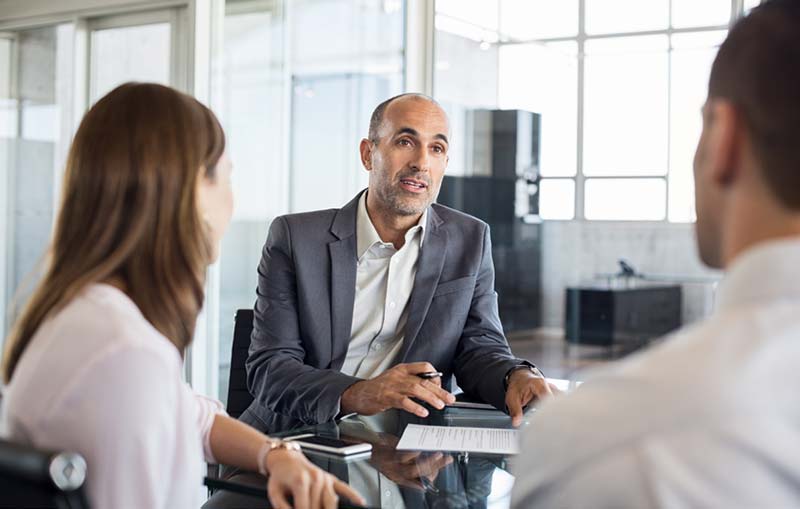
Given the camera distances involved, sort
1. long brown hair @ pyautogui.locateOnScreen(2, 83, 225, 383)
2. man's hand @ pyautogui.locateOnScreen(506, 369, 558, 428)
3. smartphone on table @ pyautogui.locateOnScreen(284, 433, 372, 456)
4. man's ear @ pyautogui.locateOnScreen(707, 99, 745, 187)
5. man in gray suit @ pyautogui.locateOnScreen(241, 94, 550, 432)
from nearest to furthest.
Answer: man's ear @ pyautogui.locateOnScreen(707, 99, 745, 187) → long brown hair @ pyautogui.locateOnScreen(2, 83, 225, 383) → smartphone on table @ pyautogui.locateOnScreen(284, 433, 372, 456) → man's hand @ pyautogui.locateOnScreen(506, 369, 558, 428) → man in gray suit @ pyautogui.locateOnScreen(241, 94, 550, 432)

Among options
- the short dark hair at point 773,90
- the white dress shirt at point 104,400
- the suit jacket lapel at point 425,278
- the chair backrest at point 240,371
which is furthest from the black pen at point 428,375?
the short dark hair at point 773,90

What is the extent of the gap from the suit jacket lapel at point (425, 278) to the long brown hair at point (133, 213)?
1264 millimetres

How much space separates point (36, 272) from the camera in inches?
54.8

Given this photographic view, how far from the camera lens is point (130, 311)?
1192mm

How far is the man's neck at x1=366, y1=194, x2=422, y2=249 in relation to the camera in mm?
2725

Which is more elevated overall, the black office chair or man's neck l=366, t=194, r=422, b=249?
man's neck l=366, t=194, r=422, b=249

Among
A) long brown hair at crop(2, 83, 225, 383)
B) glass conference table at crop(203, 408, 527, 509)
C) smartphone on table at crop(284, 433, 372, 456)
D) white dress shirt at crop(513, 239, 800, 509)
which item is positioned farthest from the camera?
smartphone on table at crop(284, 433, 372, 456)

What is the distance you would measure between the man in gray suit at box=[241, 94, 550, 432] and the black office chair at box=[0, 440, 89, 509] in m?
1.32

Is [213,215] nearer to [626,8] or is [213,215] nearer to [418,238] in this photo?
[418,238]

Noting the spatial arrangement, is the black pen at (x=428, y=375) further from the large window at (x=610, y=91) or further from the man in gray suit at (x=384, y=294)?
the large window at (x=610, y=91)

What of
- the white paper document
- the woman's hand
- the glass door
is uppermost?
the glass door

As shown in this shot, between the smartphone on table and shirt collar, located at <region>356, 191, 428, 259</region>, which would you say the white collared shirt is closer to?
shirt collar, located at <region>356, 191, 428, 259</region>

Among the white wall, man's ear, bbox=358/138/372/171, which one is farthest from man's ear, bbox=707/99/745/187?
the white wall

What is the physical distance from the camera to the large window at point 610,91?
3564mm
